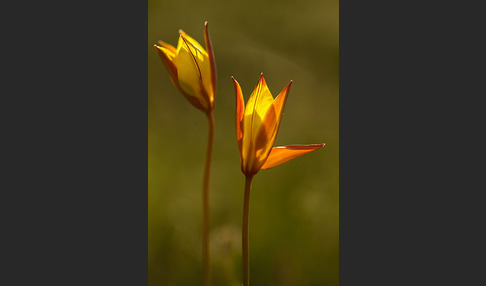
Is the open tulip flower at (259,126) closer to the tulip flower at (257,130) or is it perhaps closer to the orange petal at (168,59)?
the tulip flower at (257,130)

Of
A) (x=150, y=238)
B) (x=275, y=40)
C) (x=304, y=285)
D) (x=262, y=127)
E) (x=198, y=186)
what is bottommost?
(x=304, y=285)

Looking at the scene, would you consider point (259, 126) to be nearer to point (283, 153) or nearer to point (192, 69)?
point (283, 153)

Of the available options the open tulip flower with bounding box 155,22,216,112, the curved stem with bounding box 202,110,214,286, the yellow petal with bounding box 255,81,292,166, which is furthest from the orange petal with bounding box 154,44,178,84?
the yellow petal with bounding box 255,81,292,166

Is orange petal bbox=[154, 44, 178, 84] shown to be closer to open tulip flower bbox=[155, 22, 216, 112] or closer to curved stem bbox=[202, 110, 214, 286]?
open tulip flower bbox=[155, 22, 216, 112]

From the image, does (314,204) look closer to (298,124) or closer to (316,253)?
(316,253)

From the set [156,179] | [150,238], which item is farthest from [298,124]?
[150,238]

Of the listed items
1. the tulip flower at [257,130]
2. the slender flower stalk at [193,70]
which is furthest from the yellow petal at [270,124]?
the slender flower stalk at [193,70]
